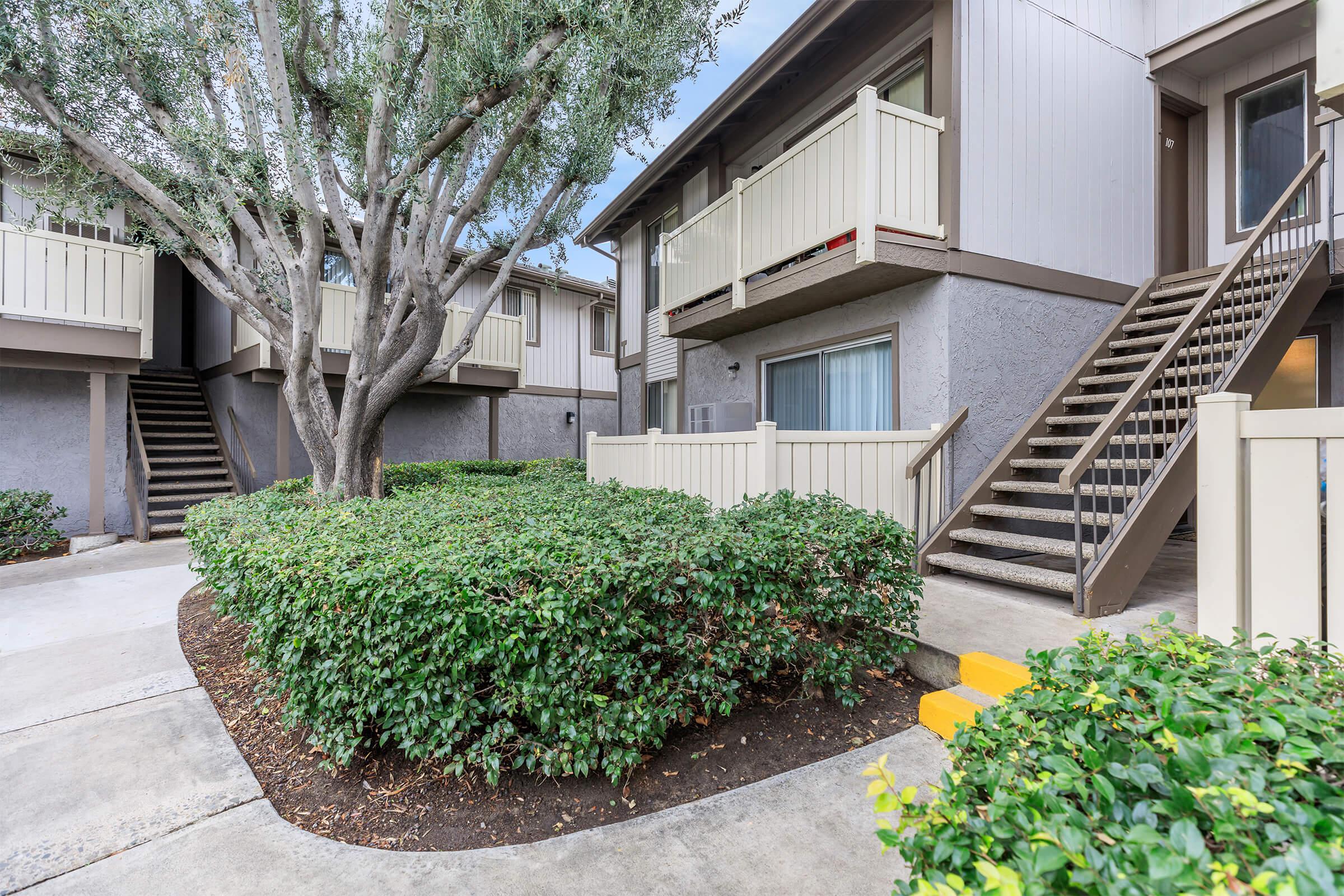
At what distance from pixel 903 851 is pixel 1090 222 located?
24.3 ft

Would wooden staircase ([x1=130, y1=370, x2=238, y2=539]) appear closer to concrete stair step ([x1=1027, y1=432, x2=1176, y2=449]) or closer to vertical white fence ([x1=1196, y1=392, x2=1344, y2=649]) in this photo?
concrete stair step ([x1=1027, y1=432, x2=1176, y2=449])

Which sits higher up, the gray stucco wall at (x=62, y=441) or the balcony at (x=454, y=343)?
the balcony at (x=454, y=343)

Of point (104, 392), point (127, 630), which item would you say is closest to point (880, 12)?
point (127, 630)

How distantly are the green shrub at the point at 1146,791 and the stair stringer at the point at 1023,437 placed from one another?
12.7 feet

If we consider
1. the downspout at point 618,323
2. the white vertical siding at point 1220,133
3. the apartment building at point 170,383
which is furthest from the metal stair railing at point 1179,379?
the downspout at point 618,323

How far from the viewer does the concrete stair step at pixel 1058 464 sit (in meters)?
4.57

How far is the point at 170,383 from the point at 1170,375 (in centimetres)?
1499

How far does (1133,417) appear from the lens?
17.0ft

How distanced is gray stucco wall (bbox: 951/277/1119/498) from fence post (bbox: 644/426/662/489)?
98.8 inches

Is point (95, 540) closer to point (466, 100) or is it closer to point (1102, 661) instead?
point (466, 100)

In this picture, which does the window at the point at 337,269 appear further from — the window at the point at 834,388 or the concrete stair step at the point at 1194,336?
the concrete stair step at the point at 1194,336

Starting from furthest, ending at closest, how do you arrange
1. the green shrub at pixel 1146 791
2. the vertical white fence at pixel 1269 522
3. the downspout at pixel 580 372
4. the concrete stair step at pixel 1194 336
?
the downspout at pixel 580 372 → the concrete stair step at pixel 1194 336 → the vertical white fence at pixel 1269 522 → the green shrub at pixel 1146 791

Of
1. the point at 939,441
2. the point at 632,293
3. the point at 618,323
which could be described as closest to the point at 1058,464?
the point at 939,441

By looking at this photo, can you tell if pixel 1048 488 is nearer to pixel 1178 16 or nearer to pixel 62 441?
pixel 1178 16
